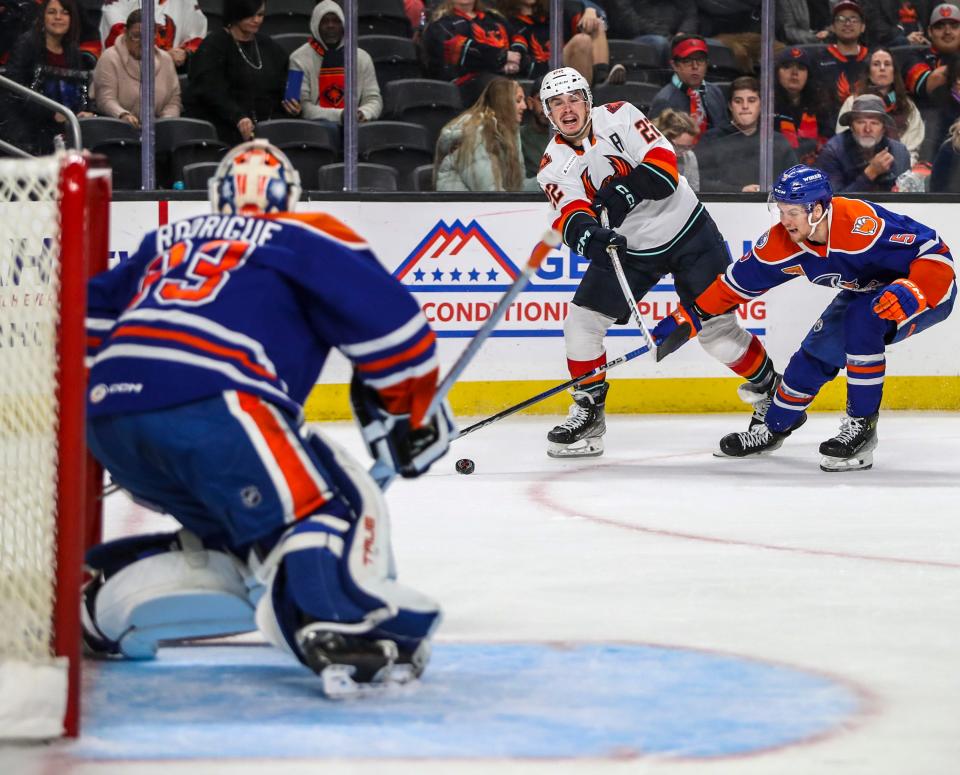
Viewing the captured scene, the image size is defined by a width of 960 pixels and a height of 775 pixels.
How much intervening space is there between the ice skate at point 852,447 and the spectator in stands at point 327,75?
2241 mm

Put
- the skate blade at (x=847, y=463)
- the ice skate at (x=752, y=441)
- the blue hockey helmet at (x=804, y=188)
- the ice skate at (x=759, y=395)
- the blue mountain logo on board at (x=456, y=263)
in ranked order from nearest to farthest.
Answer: the blue hockey helmet at (x=804, y=188) < the skate blade at (x=847, y=463) < the ice skate at (x=752, y=441) < the ice skate at (x=759, y=395) < the blue mountain logo on board at (x=456, y=263)

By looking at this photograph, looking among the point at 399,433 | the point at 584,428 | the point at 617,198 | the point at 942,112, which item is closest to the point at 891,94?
the point at 942,112

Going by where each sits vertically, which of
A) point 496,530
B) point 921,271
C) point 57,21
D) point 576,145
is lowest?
point 496,530

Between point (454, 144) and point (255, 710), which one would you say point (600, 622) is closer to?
point (255, 710)

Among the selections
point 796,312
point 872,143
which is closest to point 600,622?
point 796,312

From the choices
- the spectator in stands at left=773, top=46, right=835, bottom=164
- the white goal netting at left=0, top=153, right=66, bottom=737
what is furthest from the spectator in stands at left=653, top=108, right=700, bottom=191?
the white goal netting at left=0, top=153, right=66, bottom=737

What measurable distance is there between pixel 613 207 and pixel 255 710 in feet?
10.4

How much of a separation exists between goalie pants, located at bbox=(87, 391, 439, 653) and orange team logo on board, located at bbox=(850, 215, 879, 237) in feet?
8.73

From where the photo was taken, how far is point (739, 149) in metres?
6.11

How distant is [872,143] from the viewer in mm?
6250

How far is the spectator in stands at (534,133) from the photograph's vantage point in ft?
19.6

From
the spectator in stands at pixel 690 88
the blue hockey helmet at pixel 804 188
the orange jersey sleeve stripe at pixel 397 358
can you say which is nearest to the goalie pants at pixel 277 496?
the orange jersey sleeve stripe at pixel 397 358

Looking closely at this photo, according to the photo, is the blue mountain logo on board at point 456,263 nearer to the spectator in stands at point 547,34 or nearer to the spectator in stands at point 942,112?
the spectator in stands at point 547,34

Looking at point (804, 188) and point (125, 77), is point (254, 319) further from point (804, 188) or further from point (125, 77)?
point (125, 77)
